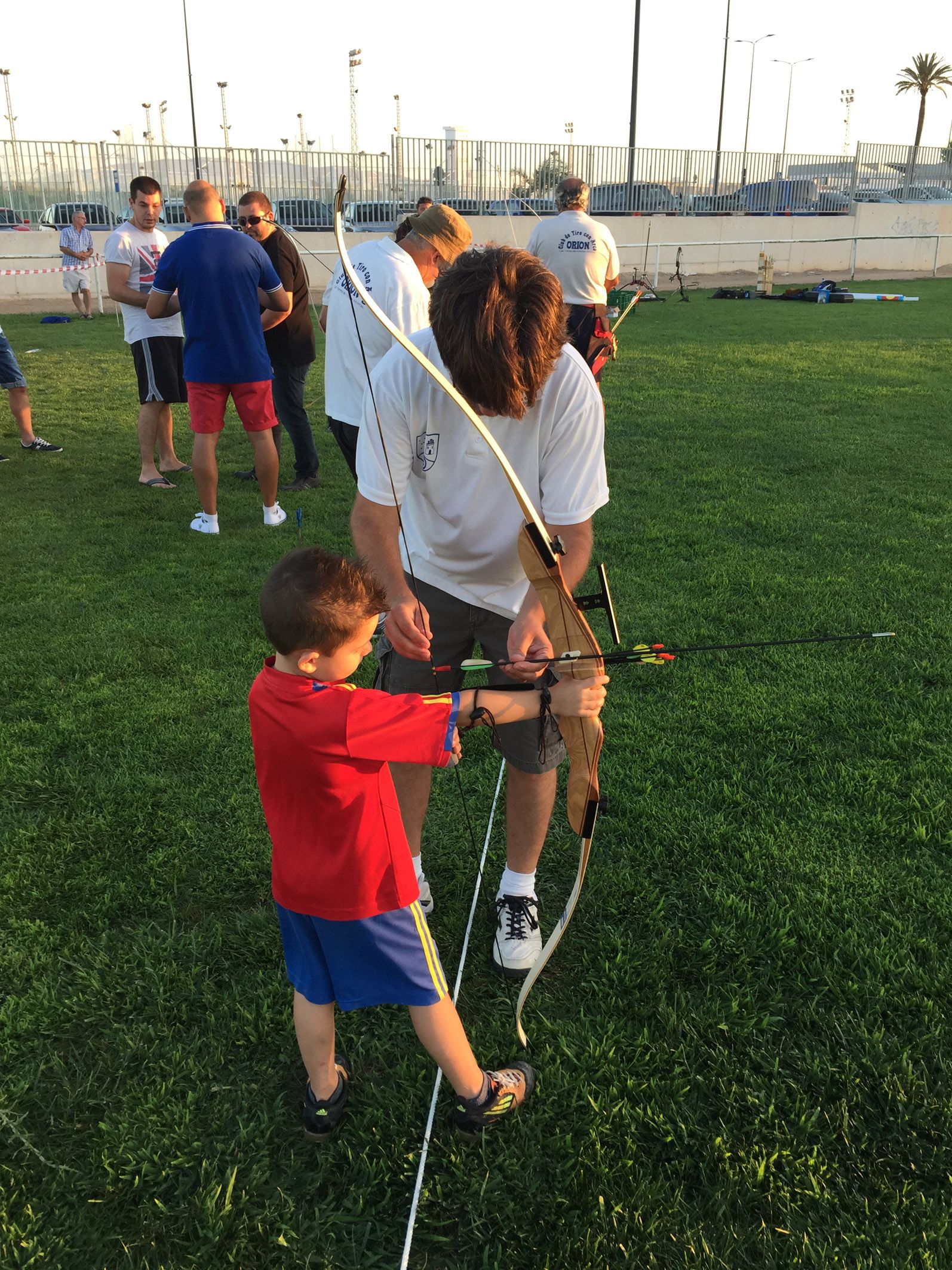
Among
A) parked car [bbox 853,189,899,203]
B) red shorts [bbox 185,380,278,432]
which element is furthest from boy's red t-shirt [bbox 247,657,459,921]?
parked car [bbox 853,189,899,203]

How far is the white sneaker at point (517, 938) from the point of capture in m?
2.54

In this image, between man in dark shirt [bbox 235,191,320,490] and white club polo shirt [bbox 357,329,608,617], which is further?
man in dark shirt [bbox 235,191,320,490]

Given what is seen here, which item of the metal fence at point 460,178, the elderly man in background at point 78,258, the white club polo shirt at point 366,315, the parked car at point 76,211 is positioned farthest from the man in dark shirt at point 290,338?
the parked car at point 76,211

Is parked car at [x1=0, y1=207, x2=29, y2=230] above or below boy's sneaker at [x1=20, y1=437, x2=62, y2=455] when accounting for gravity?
above

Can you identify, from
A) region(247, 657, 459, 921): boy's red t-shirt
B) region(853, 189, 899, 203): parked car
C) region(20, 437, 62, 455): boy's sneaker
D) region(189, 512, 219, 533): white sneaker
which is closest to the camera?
region(247, 657, 459, 921): boy's red t-shirt

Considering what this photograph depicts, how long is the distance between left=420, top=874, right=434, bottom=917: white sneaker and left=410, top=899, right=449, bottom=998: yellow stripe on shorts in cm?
73

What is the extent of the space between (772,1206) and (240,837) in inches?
72.1

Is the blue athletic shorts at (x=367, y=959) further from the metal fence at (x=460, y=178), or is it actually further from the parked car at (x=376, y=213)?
the parked car at (x=376, y=213)

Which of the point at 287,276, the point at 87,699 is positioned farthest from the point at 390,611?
the point at 287,276

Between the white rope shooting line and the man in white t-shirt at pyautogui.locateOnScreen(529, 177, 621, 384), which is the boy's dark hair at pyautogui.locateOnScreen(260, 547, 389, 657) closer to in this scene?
the white rope shooting line

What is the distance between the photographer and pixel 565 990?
2.45m

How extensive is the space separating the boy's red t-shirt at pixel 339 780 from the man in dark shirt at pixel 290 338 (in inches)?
191

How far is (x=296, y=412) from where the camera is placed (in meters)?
6.64

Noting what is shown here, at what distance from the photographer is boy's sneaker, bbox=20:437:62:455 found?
7.81 meters
